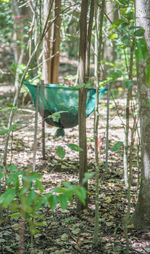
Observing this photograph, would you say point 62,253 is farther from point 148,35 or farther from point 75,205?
point 148,35

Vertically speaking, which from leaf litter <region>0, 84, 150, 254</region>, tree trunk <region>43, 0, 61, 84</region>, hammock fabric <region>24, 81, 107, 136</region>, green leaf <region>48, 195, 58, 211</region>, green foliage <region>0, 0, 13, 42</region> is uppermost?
green foliage <region>0, 0, 13, 42</region>

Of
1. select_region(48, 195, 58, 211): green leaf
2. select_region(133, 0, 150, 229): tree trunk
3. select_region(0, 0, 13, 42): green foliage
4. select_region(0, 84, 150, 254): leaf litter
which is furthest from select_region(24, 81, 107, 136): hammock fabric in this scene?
select_region(48, 195, 58, 211): green leaf

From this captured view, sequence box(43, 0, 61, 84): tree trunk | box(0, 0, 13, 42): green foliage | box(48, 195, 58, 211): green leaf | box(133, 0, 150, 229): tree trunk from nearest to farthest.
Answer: box(48, 195, 58, 211): green leaf, box(133, 0, 150, 229): tree trunk, box(43, 0, 61, 84): tree trunk, box(0, 0, 13, 42): green foliage

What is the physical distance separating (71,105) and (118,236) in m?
1.86

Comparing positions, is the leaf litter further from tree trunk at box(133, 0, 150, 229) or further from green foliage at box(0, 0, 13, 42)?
green foliage at box(0, 0, 13, 42)

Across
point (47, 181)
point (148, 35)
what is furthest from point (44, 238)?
point (148, 35)

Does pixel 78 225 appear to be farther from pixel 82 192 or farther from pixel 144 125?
pixel 82 192

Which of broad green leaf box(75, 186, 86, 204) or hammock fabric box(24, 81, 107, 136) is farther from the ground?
hammock fabric box(24, 81, 107, 136)

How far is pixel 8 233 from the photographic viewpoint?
8.21ft

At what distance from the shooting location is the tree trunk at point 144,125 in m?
2.23

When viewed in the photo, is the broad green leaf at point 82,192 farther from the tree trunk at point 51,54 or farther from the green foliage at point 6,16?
the green foliage at point 6,16

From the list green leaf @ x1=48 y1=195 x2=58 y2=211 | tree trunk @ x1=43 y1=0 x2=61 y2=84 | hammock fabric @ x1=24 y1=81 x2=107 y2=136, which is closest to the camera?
green leaf @ x1=48 y1=195 x2=58 y2=211

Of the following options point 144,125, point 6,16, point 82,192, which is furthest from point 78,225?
point 6,16

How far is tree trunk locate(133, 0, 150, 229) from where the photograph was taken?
7.31 ft
